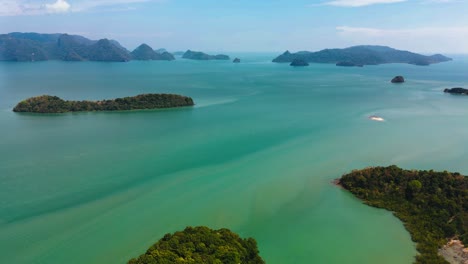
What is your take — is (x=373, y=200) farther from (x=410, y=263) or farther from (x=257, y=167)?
(x=257, y=167)

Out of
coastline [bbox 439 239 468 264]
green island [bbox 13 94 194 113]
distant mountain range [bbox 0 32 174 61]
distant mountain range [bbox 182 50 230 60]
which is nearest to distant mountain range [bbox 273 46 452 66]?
distant mountain range [bbox 182 50 230 60]

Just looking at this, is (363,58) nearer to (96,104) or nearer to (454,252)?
(96,104)

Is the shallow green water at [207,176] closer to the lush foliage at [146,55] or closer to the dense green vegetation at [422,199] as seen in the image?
the dense green vegetation at [422,199]

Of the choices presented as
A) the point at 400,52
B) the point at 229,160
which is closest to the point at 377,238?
the point at 229,160

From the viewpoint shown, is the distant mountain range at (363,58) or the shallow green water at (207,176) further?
the distant mountain range at (363,58)

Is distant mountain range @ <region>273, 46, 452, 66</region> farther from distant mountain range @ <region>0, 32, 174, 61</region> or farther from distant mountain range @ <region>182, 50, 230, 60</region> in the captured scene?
distant mountain range @ <region>0, 32, 174, 61</region>

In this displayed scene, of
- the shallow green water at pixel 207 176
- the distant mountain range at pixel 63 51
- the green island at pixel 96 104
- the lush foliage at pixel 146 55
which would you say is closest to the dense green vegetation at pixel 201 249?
the shallow green water at pixel 207 176

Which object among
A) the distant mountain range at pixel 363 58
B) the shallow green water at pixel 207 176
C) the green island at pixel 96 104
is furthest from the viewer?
the distant mountain range at pixel 363 58

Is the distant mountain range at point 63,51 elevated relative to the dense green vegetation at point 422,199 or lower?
elevated
